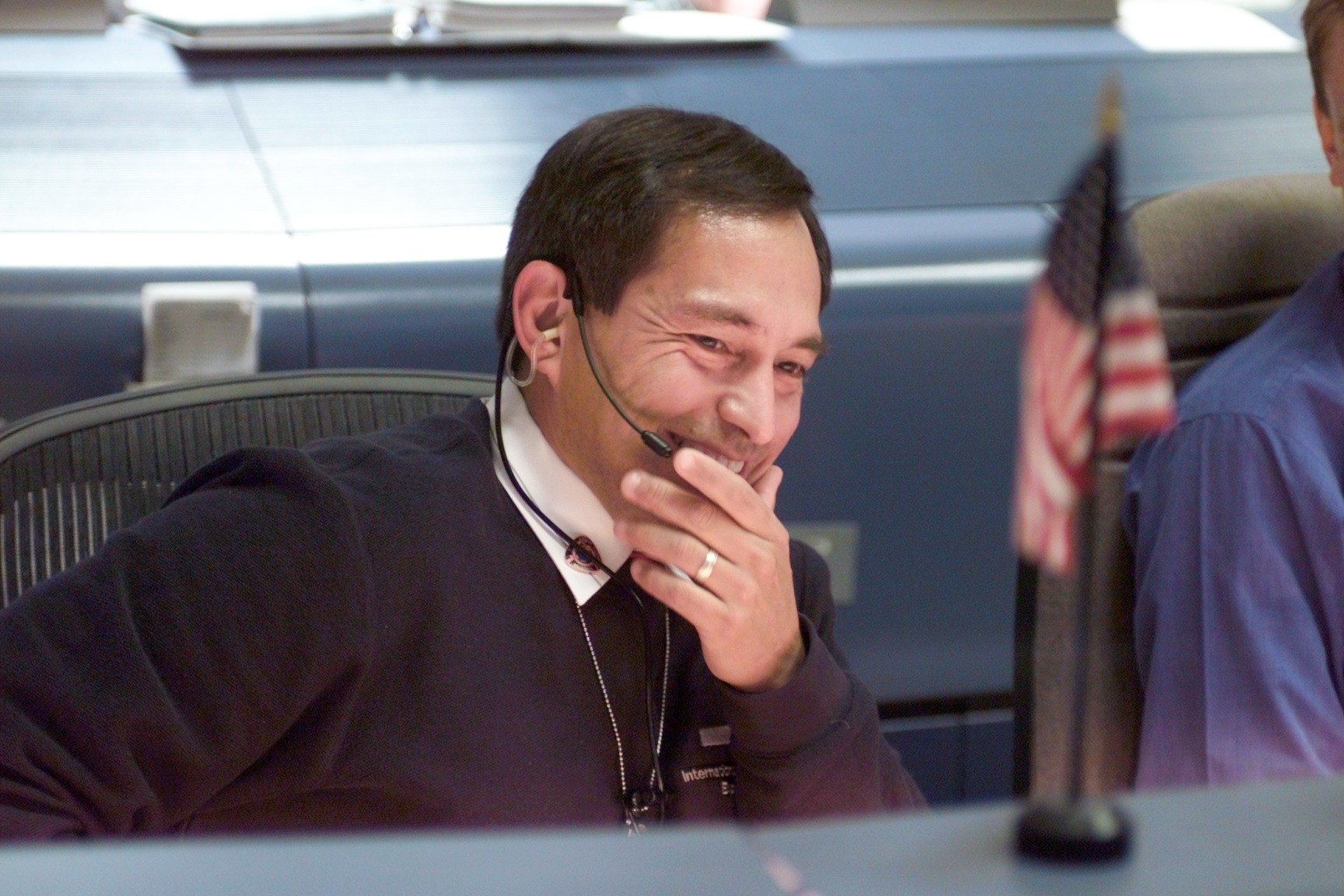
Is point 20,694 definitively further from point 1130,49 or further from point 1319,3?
point 1130,49

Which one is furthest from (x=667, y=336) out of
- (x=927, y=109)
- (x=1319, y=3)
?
(x=927, y=109)

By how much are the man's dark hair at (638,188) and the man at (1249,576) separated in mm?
369

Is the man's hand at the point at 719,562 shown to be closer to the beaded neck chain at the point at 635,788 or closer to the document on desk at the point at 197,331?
the beaded neck chain at the point at 635,788

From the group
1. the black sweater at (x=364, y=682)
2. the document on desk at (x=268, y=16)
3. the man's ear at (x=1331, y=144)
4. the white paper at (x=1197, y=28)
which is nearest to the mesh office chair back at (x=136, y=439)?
the black sweater at (x=364, y=682)

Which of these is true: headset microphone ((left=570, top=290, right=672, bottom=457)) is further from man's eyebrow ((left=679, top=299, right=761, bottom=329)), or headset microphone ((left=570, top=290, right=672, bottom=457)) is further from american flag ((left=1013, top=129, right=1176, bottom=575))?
american flag ((left=1013, top=129, right=1176, bottom=575))

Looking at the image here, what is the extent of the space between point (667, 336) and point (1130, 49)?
1555mm

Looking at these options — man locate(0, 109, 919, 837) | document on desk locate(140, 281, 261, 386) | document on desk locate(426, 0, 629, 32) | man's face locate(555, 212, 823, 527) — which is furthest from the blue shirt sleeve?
document on desk locate(426, 0, 629, 32)

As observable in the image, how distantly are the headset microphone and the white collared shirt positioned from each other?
0.20ft

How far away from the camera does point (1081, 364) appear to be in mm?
334

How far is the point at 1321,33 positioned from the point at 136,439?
1.00 metres

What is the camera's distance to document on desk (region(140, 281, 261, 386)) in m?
1.43

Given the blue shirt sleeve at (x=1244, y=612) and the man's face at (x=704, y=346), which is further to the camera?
the blue shirt sleeve at (x=1244, y=612)

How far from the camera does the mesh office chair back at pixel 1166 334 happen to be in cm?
125

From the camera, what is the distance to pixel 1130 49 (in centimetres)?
230
